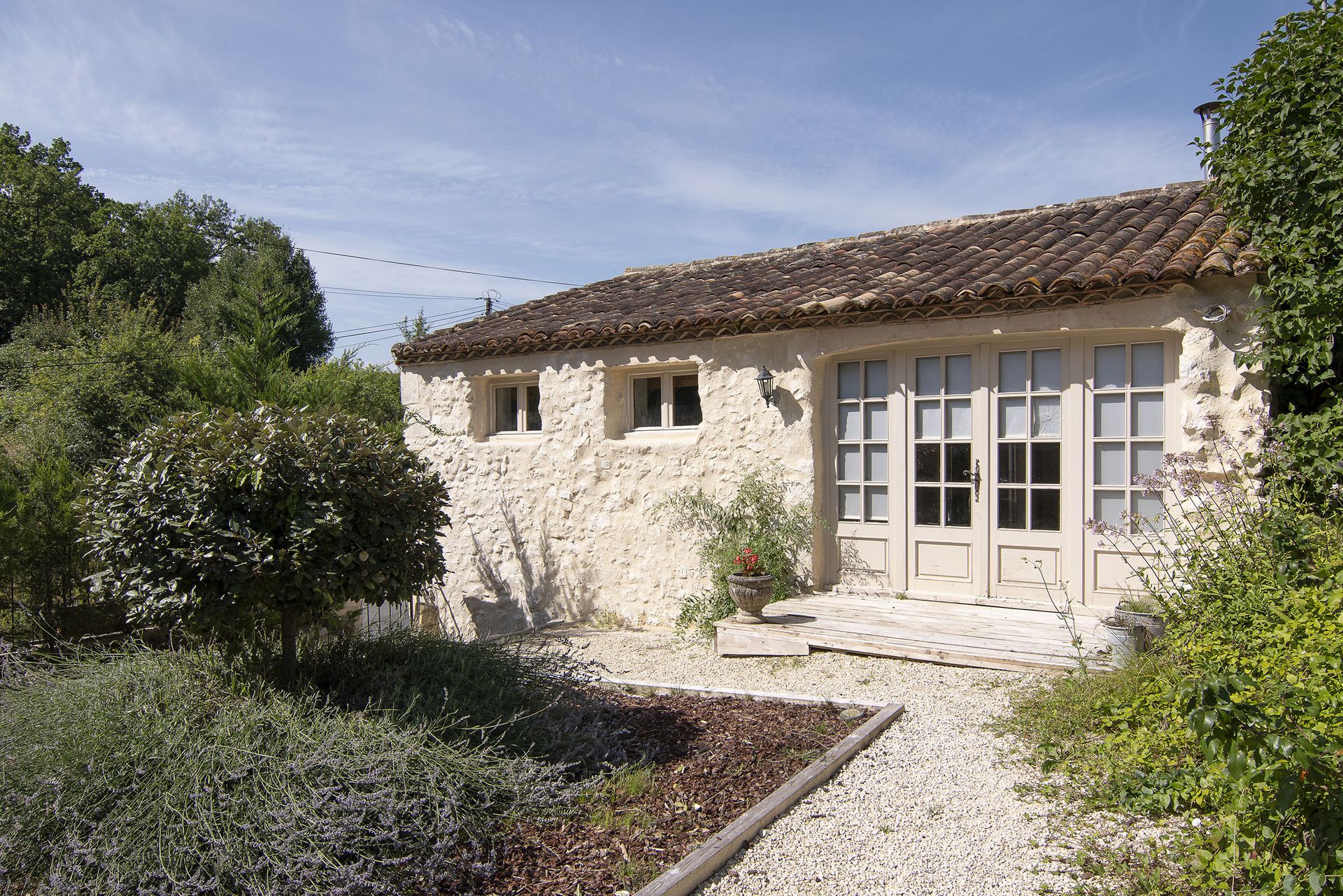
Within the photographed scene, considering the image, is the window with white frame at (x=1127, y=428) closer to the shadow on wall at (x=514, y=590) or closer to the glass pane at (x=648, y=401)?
the glass pane at (x=648, y=401)

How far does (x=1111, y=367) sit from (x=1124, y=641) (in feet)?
7.63

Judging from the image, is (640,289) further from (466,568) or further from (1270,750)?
(1270,750)

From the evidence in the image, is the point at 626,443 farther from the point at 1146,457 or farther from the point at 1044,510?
the point at 1146,457

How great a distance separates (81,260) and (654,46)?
27.4 metres

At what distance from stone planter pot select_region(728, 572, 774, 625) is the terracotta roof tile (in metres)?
2.30

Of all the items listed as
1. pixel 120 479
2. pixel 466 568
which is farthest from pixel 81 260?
pixel 120 479

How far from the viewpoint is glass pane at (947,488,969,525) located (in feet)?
23.3

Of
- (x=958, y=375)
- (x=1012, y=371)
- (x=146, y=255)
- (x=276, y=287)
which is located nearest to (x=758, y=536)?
(x=958, y=375)

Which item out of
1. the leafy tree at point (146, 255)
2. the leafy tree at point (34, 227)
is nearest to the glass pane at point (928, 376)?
the leafy tree at point (146, 255)

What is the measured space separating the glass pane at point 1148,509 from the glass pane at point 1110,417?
481mm

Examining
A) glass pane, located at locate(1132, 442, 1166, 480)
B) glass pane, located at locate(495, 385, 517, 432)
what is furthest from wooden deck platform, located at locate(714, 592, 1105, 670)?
glass pane, located at locate(495, 385, 517, 432)

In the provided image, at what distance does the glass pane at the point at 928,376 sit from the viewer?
7164mm

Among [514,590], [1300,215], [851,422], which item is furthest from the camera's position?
[514,590]

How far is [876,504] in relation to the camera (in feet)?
24.7
